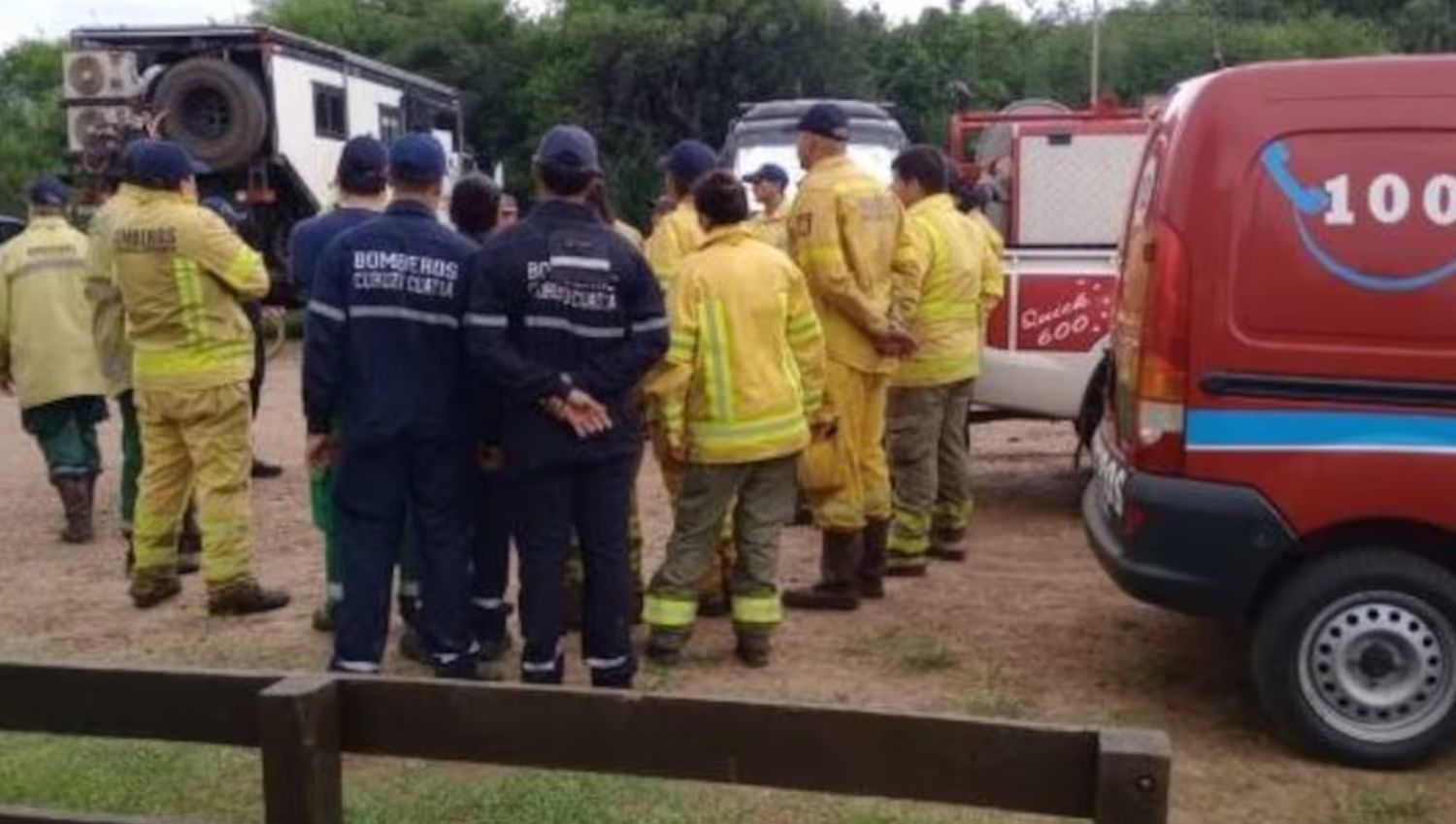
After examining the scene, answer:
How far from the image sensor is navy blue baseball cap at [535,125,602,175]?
5.40 meters

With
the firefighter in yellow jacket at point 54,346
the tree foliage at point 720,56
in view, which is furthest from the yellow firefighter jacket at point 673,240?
the tree foliage at point 720,56

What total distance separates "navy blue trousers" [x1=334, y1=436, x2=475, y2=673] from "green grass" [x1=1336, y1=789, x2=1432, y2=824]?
110 inches

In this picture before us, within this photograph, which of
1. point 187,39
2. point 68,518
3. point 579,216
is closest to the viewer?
point 579,216

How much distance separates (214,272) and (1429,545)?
4.56 meters

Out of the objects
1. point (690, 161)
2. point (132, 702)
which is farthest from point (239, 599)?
point (132, 702)

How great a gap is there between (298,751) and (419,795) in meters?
1.99

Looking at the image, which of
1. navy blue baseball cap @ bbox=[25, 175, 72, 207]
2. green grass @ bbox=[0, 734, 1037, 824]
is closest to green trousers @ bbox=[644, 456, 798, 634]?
green grass @ bbox=[0, 734, 1037, 824]

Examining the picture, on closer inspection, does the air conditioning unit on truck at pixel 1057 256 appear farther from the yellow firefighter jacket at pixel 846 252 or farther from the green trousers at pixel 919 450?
the yellow firefighter jacket at pixel 846 252

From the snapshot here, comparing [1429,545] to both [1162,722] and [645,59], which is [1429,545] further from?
[645,59]

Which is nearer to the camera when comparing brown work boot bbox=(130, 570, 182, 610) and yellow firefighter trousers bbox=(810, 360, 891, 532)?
yellow firefighter trousers bbox=(810, 360, 891, 532)

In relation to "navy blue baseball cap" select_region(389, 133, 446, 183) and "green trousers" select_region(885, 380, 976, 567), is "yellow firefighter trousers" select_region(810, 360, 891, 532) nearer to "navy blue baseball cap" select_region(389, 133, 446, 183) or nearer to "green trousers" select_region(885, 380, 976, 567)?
"green trousers" select_region(885, 380, 976, 567)

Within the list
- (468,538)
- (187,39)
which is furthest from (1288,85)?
(187,39)

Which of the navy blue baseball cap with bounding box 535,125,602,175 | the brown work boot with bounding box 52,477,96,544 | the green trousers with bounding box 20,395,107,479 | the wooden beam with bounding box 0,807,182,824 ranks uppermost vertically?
the navy blue baseball cap with bounding box 535,125,602,175

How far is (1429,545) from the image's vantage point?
5203mm
